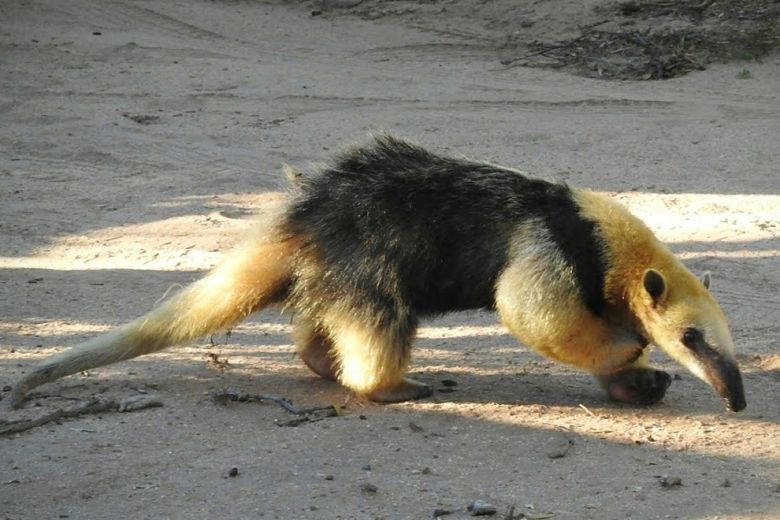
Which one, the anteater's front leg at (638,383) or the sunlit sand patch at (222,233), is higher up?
the sunlit sand patch at (222,233)

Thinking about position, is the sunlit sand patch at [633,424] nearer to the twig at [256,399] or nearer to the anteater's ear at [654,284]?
the twig at [256,399]

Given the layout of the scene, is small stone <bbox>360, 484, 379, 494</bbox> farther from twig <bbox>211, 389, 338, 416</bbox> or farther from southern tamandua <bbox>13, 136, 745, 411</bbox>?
southern tamandua <bbox>13, 136, 745, 411</bbox>

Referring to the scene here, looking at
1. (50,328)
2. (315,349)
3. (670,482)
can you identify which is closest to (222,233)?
(50,328)

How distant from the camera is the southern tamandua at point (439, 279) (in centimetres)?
714

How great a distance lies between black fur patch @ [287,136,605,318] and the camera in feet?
23.8

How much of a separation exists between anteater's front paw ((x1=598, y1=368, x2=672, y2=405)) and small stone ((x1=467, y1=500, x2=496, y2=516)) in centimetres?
194

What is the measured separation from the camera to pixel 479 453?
6.65m

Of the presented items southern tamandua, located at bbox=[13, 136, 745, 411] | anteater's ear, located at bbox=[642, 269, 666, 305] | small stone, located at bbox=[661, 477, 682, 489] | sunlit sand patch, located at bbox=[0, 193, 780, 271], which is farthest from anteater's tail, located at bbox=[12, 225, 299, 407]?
small stone, located at bbox=[661, 477, 682, 489]

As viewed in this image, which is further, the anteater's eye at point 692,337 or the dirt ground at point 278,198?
the anteater's eye at point 692,337

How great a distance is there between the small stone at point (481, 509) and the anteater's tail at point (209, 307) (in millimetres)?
2236

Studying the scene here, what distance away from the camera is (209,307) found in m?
7.43

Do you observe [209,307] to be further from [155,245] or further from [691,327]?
[155,245]

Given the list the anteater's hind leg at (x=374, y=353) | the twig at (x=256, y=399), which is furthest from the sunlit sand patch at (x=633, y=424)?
the twig at (x=256, y=399)

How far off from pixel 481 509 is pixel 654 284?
195 cm
